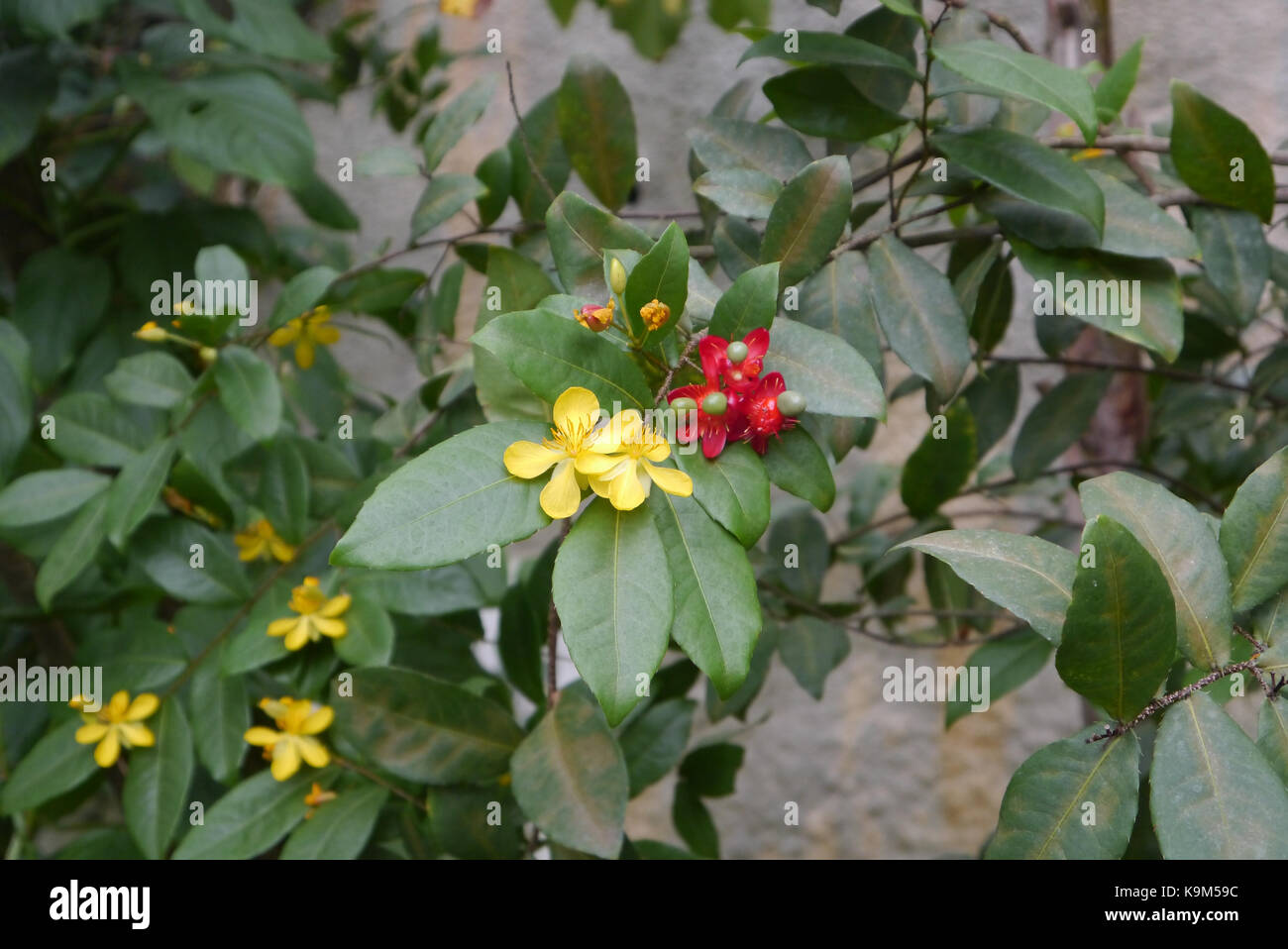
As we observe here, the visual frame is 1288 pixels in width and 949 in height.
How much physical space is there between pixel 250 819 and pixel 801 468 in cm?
61

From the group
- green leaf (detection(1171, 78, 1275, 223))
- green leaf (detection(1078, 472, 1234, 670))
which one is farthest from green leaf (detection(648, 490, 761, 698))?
green leaf (detection(1171, 78, 1275, 223))

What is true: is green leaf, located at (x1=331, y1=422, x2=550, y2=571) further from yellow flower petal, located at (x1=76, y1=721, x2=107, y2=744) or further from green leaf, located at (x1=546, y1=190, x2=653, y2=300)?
yellow flower petal, located at (x1=76, y1=721, x2=107, y2=744)

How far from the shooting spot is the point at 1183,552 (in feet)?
1.97

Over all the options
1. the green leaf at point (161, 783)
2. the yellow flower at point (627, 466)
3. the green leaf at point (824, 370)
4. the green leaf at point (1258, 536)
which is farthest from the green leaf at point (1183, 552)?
the green leaf at point (161, 783)

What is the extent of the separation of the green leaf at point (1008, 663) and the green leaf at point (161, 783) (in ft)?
2.41

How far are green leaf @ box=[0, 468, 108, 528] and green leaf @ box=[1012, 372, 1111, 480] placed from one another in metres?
0.96

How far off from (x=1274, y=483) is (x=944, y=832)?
157 cm

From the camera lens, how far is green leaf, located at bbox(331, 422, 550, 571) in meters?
0.51

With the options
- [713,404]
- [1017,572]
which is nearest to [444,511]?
[713,404]

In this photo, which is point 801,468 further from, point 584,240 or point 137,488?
point 137,488

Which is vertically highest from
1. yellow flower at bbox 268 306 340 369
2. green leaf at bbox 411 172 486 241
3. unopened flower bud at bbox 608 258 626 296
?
green leaf at bbox 411 172 486 241

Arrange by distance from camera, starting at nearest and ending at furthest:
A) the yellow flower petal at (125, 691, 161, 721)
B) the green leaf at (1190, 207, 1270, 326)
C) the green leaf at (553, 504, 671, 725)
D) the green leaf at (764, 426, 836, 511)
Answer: the green leaf at (553, 504, 671, 725), the green leaf at (764, 426, 836, 511), the green leaf at (1190, 207, 1270, 326), the yellow flower petal at (125, 691, 161, 721)

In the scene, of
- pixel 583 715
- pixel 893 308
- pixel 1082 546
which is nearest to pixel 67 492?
pixel 583 715

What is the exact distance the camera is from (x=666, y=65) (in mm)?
2115
